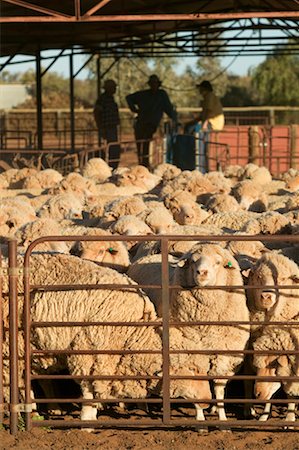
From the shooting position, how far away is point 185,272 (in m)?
6.43

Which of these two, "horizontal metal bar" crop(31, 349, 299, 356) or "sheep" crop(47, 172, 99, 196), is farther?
"sheep" crop(47, 172, 99, 196)

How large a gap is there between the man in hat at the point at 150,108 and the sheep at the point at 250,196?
7.82 meters

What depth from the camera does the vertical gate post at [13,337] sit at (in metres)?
5.76

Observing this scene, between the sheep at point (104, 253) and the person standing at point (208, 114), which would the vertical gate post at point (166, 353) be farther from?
the person standing at point (208, 114)

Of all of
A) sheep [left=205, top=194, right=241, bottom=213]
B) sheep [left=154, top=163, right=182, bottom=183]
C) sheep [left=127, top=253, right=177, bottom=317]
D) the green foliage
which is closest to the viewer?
sheep [left=127, top=253, right=177, bottom=317]

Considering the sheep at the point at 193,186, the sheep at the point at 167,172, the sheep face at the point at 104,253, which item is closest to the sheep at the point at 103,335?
the sheep face at the point at 104,253

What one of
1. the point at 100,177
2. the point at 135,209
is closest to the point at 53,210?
the point at 135,209

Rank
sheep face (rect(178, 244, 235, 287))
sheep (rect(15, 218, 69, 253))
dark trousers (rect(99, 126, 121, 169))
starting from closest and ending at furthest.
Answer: sheep face (rect(178, 244, 235, 287))
sheep (rect(15, 218, 69, 253))
dark trousers (rect(99, 126, 121, 169))

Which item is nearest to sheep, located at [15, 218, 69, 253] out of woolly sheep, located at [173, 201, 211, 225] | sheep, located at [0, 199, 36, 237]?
sheep, located at [0, 199, 36, 237]

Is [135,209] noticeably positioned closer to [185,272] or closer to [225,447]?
[185,272]

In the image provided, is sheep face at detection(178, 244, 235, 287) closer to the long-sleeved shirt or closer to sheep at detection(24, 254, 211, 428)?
sheep at detection(24, 254, 211, 428)

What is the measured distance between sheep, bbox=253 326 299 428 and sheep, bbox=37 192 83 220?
432cm

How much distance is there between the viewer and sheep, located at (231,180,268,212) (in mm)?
11242

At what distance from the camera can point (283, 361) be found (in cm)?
633
